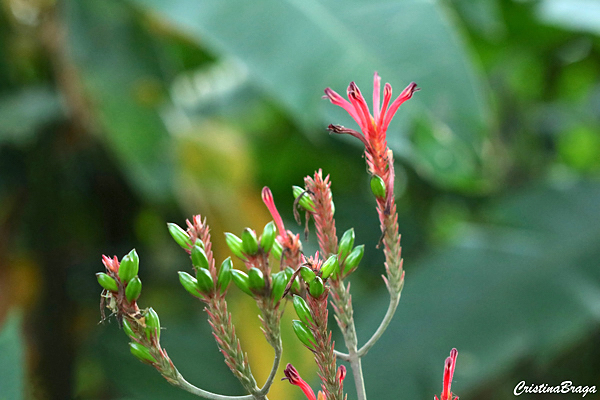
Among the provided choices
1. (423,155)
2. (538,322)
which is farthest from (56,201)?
(538,322)

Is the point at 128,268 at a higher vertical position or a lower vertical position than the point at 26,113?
lower

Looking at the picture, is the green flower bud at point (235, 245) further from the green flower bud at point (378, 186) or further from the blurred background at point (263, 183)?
the blurred background at point (263, 183)

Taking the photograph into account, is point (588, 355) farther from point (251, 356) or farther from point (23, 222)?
point (23, 222)

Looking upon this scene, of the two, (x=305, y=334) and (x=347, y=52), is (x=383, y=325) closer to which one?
(x=305, y=334)

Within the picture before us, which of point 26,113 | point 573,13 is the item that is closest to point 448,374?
point 26,113

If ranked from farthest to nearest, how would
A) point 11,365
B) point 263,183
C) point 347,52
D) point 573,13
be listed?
point 263,183 < point 573,13 < point 347,52 < point 11,365

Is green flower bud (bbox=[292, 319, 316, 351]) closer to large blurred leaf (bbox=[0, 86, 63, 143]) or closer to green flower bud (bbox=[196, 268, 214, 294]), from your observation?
green flower bud (bbox=[196, 268, 214, 294])
